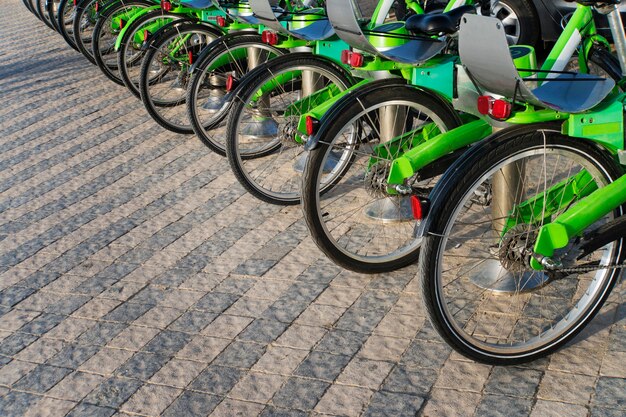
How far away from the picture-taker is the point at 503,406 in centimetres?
359

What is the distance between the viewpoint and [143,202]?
6105mm

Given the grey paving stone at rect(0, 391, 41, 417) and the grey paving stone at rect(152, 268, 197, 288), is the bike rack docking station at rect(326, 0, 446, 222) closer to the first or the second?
the grey paving stone at rect(152, 268, 197, 288)

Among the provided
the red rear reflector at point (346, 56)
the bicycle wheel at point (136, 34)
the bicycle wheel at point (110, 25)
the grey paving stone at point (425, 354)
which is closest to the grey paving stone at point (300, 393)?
the grey paving stone at point (425, 354)

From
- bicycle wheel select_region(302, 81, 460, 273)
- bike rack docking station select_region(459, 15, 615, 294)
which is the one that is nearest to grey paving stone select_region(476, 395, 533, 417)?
bike rack docking station select_region(459, 15, 615, 294)

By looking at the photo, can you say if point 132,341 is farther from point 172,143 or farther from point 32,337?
point 172,143

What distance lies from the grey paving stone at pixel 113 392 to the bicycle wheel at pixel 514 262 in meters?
1.28

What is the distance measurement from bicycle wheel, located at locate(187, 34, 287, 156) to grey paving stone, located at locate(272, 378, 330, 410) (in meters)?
2.77

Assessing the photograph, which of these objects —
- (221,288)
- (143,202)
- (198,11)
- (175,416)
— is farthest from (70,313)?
(198,11)

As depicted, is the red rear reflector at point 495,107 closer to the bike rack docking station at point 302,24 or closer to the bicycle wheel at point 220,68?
the bike rack docking station at point 302,24

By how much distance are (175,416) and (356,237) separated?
1.82 meters

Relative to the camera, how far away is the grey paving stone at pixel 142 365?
404cm

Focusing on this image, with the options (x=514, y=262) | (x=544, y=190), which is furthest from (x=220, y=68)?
(x=514, y=262)

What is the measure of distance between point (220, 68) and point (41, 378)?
3.24 metres

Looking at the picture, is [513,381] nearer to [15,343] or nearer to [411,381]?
[411,381]
